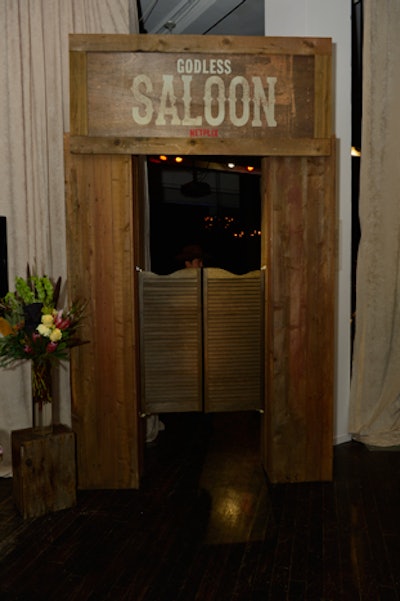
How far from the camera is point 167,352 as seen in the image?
3.71 m

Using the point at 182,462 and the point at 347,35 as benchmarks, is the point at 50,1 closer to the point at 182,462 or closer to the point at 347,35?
the point at 347,35

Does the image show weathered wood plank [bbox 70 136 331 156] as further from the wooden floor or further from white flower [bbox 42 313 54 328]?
the wooden floor

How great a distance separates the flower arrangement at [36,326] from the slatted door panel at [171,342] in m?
0.65

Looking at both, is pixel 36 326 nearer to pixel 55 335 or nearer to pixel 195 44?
pixel 55 335

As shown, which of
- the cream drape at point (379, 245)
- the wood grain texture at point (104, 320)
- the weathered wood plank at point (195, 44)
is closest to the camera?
the weathered wood plank at point (195, 44)

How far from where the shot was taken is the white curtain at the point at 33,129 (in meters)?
3.54

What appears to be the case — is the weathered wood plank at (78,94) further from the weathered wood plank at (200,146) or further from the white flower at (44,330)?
the white flower at (44,330)

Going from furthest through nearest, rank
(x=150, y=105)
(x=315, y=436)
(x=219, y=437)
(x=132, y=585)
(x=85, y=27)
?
(x=219, y=437) → (x=85, y=27) → (x=315, y=436) → (x=150, y=105) → (x=132, y=585)

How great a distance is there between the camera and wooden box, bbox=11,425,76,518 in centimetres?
295

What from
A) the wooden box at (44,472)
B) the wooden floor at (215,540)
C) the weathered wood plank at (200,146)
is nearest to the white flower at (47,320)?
the wooden box at (44,472)

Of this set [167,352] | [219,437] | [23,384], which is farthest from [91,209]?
[219,437]

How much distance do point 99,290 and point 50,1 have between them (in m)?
2.07

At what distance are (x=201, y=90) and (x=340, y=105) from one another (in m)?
1.40

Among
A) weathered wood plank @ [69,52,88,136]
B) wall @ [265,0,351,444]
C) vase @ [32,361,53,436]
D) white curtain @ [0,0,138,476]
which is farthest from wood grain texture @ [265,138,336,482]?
white curtain @ [0,0,138,476]
